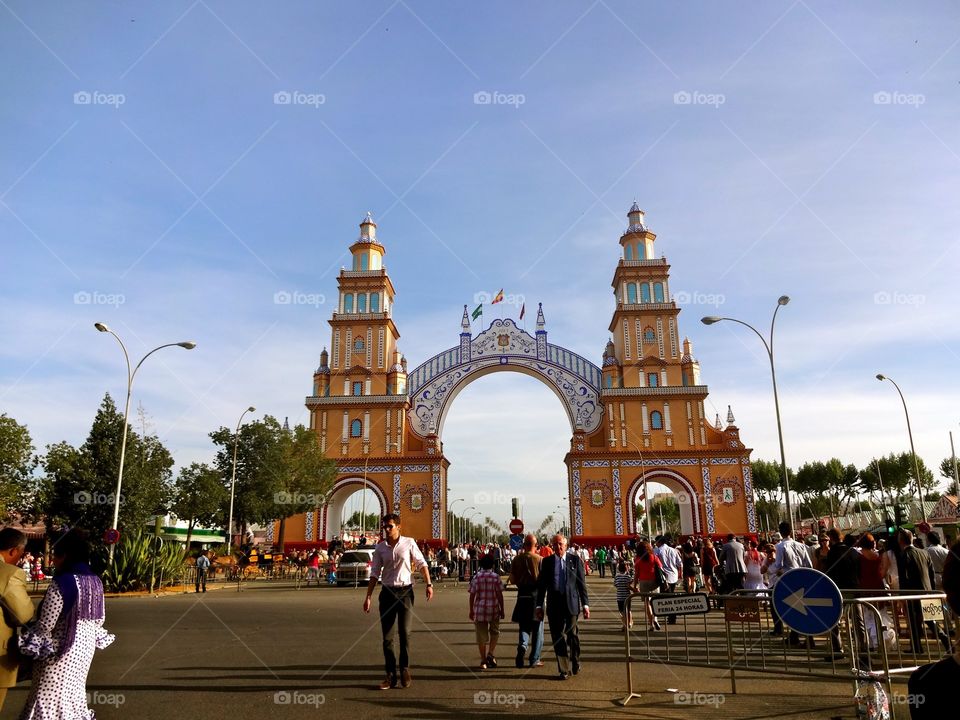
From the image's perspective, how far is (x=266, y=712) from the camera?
6.78m

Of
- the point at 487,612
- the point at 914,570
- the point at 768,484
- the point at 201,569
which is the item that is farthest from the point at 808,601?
the point at 768,484

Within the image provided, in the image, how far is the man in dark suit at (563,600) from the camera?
28.5ft

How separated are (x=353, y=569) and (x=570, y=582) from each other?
24.8 m

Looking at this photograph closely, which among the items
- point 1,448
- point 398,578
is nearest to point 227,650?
point 398,578

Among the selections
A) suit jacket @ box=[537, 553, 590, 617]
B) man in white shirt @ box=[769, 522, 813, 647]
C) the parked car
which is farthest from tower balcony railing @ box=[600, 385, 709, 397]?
suit jacket @ box=[537, 553, 590, 617]

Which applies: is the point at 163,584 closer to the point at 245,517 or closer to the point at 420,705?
the point at 245,517

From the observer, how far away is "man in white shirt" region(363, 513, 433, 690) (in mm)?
7973

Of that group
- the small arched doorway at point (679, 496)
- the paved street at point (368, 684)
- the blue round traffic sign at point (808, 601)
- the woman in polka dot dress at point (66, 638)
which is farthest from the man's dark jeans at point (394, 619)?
the small arched doorway at point (679, 496)

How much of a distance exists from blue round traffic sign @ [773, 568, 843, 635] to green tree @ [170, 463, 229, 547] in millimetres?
40366

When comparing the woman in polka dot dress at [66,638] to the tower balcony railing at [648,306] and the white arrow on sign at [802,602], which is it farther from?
the tower balcony railing at [648,306]

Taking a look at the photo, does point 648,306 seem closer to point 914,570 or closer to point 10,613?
point 914,570

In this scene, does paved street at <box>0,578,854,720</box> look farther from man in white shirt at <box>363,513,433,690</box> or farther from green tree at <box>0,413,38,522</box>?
green tree at <box>0,413,38,522</box>

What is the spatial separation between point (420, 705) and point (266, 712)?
56.6 inches

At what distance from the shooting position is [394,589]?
27.2 feet
